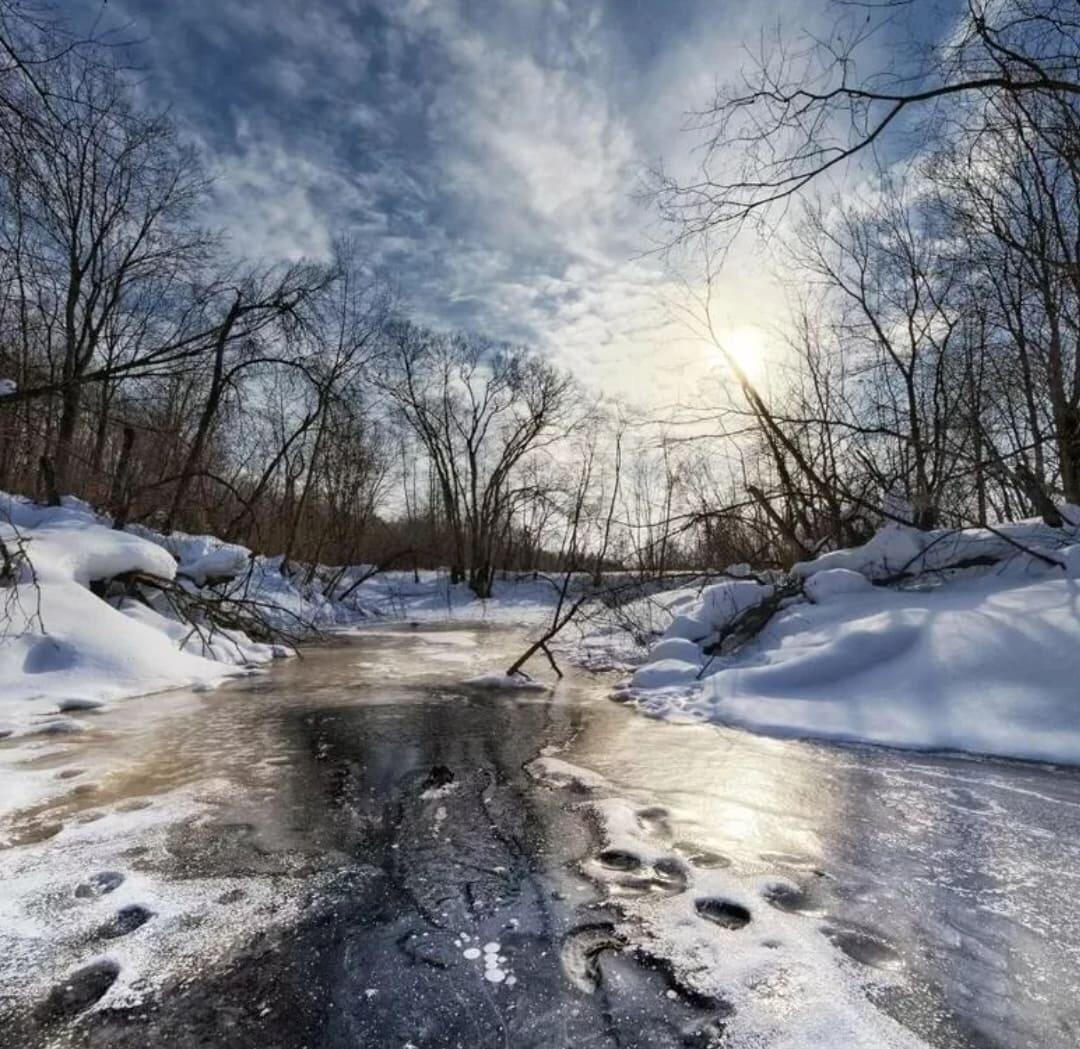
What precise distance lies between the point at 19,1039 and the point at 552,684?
585 centimetres

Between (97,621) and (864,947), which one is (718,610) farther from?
(97,621)

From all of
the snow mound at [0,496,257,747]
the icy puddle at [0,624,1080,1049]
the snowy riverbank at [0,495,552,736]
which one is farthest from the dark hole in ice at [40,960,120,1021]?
the snow mound at [0,496,257,747]

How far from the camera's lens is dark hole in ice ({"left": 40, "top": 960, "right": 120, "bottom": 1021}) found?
1686 mm

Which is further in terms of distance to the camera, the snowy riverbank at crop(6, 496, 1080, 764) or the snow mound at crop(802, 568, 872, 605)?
the snow mound at crop(802, 568, 872, 605)

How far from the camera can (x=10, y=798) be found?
10.7 feet

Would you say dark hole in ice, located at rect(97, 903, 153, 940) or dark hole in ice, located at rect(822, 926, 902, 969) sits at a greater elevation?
dark hole in ice, located at rect(822, 926, 902, 969)

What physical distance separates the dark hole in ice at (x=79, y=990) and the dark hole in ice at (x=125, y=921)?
17 cm

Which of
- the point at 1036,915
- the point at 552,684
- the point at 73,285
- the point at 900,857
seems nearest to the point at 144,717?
the point at 552,684

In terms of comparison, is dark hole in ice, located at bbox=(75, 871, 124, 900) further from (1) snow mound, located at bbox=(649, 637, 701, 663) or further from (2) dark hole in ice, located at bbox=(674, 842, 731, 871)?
(1) snow mound, located at bbox=(649, 637, 701, 663)

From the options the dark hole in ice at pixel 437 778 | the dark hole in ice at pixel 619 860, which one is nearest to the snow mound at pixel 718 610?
the dark hole in ice at pixel 437 778

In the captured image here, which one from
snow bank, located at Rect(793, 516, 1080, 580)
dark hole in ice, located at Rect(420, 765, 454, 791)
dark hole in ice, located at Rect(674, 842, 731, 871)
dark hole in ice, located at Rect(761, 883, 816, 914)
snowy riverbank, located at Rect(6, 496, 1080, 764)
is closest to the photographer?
dark hole in ice, located at Rect(761, 883, 816, 914)

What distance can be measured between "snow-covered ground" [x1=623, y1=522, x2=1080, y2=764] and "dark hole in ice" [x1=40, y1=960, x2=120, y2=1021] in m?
4.12

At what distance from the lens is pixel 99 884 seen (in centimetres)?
238

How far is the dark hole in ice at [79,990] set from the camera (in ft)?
5.53
